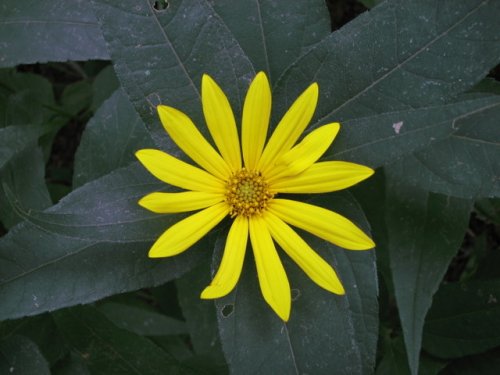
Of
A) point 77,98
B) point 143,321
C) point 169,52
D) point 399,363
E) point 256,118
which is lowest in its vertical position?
point 399,363

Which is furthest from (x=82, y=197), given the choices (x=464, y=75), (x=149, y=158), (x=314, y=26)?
(x=464, y=75)

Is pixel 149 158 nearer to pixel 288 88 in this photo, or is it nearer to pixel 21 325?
pixel 288 88

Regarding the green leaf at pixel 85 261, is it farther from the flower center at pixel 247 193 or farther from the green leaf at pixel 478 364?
the green leaf at pixel 478 364

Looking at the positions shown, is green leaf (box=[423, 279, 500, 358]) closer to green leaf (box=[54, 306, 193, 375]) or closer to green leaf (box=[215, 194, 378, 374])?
green leaf (box=[215, 194, 378, 374])

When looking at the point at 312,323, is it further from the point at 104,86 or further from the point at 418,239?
the point at 104,86

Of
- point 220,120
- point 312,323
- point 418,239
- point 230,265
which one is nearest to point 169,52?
point 220,120
